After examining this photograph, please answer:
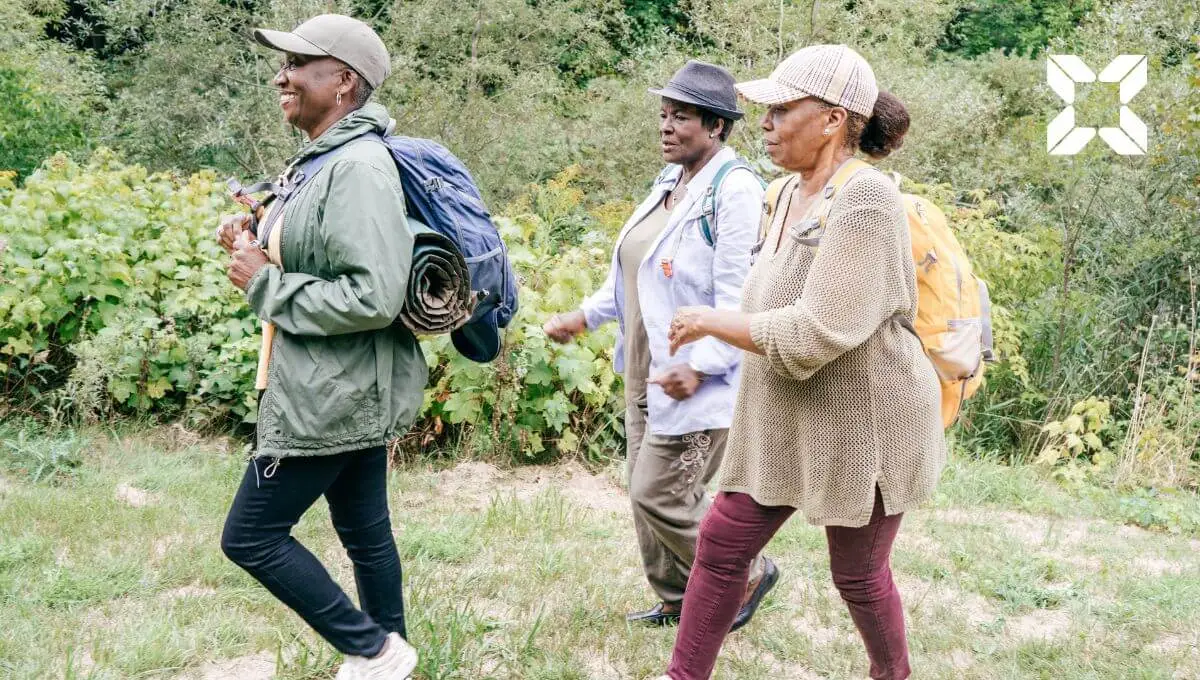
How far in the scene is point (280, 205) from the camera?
3.02m

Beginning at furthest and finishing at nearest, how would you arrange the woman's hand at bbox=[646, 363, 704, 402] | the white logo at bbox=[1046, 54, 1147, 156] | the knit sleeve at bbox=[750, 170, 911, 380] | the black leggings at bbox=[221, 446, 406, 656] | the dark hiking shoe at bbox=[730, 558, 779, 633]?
the white logo at bbox=[1046, 54, 1147, 156] < the dark hiking shoe at bbox=[730, 558, 779, 633] < the woman's hand at bbox=[646, 363, 704, 402] < the black leggings at bbox=[221, 446, 406, 656] < the knit sleeve at bbox=[750, 170, 911, 380]

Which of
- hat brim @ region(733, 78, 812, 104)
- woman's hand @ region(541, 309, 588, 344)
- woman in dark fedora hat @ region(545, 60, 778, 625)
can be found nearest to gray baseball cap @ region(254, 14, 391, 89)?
hat brim @ region(733, 78, 812, 104)

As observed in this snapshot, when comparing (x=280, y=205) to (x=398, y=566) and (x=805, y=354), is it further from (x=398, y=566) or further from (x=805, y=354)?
(x=805, y=354)

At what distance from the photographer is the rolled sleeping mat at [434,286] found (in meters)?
2.95

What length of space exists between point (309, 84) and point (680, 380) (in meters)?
1.44

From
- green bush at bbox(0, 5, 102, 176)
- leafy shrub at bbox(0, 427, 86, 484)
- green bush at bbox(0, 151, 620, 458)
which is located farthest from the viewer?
green bush at bbox(0, 5, 102, 176)

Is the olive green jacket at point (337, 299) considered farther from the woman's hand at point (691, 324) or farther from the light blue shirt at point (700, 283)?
the light blue shirt at point (700, 283)

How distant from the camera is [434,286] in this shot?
9.87 feet

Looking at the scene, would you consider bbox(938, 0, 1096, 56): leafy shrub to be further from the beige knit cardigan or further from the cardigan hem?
the cardigan hem

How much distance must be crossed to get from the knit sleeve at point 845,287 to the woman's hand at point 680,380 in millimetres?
777

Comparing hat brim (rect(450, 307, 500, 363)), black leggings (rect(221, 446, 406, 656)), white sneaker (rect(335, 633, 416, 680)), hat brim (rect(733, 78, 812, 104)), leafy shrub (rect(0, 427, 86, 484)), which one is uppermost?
hat brim (rect(733, 78, 812, 104))

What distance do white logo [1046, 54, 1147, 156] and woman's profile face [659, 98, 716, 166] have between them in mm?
5271

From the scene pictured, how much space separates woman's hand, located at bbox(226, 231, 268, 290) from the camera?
2.90 m

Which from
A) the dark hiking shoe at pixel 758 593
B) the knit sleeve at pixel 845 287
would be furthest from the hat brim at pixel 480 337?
the dark hiking shoe at pixel 758 593
